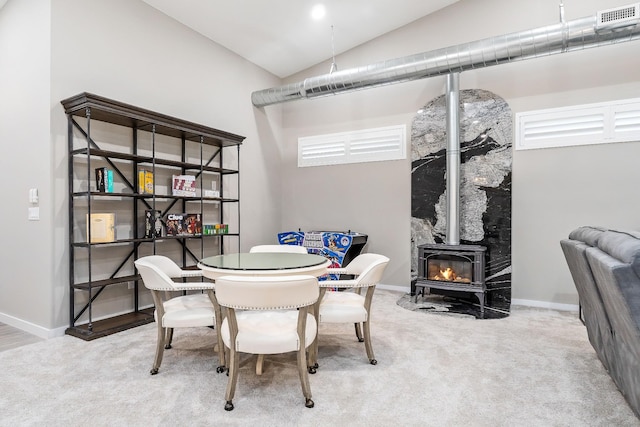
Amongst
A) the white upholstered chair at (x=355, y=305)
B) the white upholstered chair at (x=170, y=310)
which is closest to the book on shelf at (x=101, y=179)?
the white upholstered chair at (x=170, y=310)

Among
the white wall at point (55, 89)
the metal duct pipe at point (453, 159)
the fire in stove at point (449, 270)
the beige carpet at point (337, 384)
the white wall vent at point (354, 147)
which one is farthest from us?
the white wall vent at point (354, 147)

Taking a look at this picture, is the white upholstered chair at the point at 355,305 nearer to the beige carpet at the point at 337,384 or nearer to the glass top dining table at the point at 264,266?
the glass top dining table at the point at 264,266

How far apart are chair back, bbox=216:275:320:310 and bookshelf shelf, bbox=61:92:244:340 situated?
2134mm

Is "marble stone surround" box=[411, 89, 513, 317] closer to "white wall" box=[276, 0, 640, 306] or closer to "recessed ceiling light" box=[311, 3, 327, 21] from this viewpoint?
"white wall" box=[276, 0, 640, 306]

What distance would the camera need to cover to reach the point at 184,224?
4.44m

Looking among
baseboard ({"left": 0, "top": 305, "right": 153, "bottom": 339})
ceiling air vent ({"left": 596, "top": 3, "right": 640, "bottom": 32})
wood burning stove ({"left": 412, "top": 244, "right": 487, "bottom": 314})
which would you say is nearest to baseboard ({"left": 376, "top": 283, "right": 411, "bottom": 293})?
wood burning stove ({"left": 412, "top": 244, "right": 487, "bottom": 314})

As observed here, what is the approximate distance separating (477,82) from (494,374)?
3.90m

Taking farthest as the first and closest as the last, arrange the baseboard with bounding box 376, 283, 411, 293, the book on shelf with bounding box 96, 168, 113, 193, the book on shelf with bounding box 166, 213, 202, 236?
the baseboard with bounding box 376, 283, 411, 293
the book on shelf with bounding box 166, 213, 202, 236
the book on shelf with bounding box 96, 168, 113, 193

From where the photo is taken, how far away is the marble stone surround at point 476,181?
4719 millimetres

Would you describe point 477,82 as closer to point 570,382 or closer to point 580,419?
point 570,382

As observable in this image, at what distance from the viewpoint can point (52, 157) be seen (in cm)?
343

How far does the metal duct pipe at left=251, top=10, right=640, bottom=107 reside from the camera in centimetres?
358

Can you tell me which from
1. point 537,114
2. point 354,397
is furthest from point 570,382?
point 537,114

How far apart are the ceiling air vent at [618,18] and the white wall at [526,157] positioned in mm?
965
